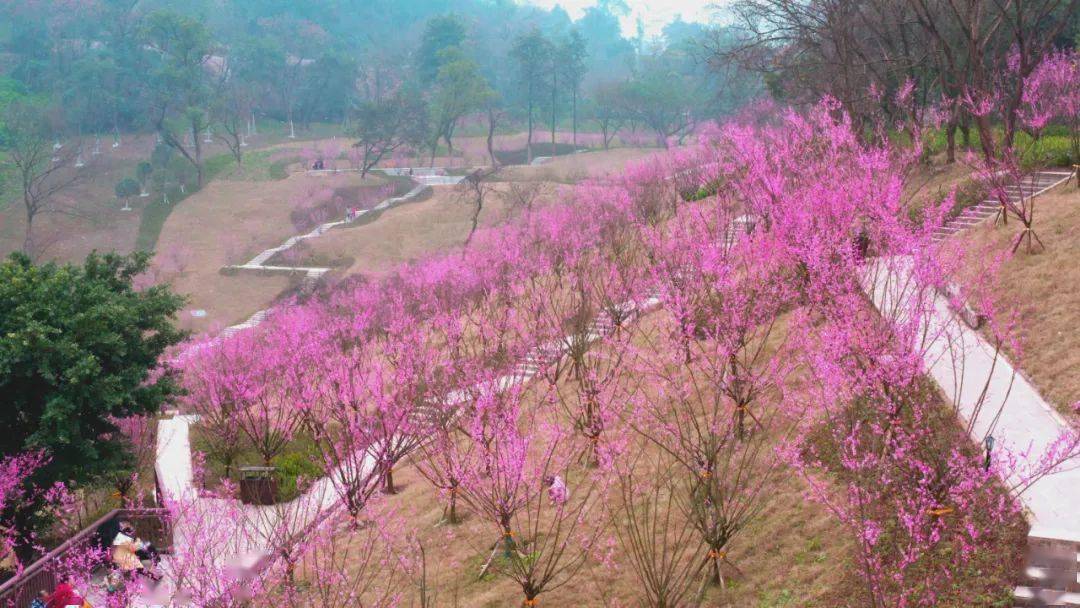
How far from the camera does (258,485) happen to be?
57.5ft

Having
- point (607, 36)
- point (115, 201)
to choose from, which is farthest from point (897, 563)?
point (607, 36)

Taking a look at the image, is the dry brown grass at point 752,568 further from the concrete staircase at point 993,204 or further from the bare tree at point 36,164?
the bare tree at point 36,164

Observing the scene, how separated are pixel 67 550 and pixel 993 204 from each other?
767 inches

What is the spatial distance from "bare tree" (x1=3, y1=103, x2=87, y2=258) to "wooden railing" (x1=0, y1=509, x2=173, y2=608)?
120 ft

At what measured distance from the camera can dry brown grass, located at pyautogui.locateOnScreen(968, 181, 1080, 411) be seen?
42.7ft

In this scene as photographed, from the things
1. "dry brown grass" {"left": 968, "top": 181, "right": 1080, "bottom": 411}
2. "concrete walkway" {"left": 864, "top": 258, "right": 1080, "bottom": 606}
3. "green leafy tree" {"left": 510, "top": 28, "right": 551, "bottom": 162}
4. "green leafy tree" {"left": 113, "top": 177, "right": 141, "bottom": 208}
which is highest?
"green leafy tree" {"left": 510, "top": 28, "right": 551, "bottom": 162}

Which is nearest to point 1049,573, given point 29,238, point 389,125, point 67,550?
point 67,550

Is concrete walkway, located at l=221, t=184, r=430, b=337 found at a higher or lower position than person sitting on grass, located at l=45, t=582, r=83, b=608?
lower

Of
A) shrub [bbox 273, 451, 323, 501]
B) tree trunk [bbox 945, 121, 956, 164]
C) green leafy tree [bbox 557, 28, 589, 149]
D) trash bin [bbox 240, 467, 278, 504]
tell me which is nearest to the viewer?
trash bin [bbox 240, 467, 278, 504]

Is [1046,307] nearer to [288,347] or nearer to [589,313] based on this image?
[589,313]

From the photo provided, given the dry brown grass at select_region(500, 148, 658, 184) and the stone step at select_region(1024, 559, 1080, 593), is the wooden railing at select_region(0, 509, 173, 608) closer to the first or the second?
the stone step at select_region(1024, 559, 1080, 593)

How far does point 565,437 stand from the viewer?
15.0 m

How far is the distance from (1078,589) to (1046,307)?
6.93 metres

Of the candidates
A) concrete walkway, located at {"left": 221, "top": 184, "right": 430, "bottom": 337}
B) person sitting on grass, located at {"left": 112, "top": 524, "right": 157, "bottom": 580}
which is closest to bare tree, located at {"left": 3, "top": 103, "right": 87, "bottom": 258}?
concrete walkway, located at {"left": 221, "top": 184, "right": 430, "bottom": 337}
